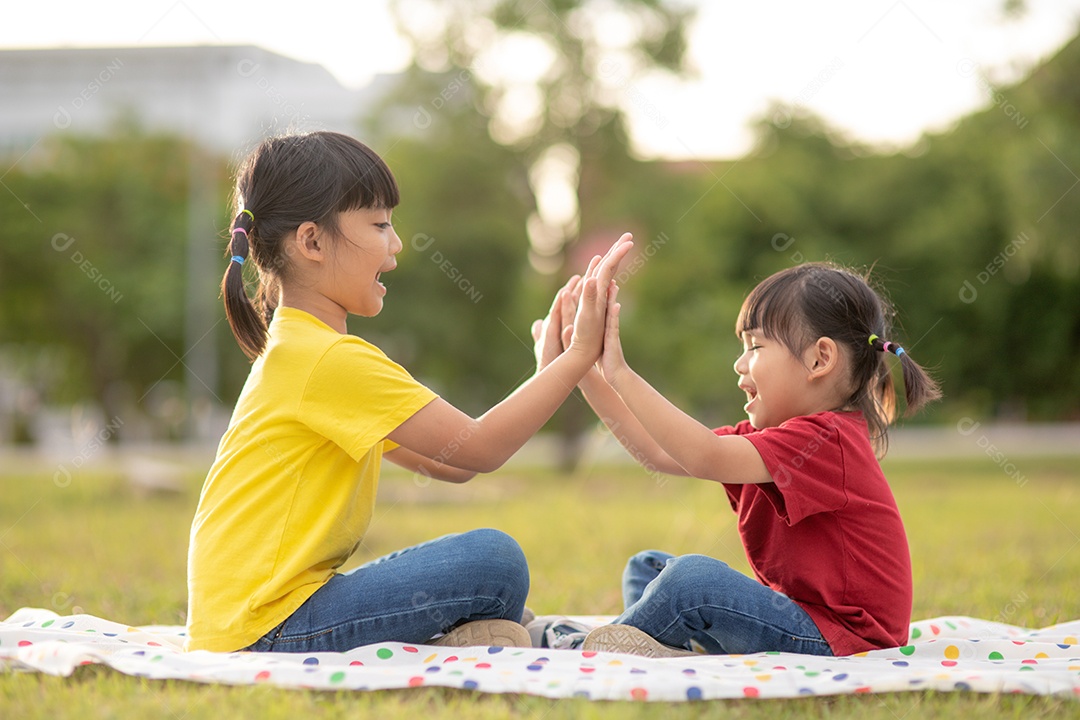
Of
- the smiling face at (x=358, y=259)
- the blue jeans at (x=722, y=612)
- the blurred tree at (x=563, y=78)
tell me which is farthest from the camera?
the blurred tree at (x=563, y=78)

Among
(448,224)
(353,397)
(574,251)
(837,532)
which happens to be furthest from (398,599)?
(448,224)

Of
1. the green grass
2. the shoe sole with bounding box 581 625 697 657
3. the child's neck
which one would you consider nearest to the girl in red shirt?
the shoe sole with bounding box 581 625 697 657

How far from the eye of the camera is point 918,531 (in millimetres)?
6102

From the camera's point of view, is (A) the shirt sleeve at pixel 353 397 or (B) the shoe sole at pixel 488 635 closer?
(A) the shirt sleeve at pixel 353 397

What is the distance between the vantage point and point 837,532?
2516 millimetres

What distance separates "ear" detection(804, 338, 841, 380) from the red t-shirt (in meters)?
0.12

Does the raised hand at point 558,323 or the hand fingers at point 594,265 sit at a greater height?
the hand fingers at point 594,265

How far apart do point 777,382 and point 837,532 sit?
41 cm

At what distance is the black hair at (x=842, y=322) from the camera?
2.61m

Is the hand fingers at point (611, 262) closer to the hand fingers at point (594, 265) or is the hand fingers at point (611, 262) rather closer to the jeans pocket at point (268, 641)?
the hand fingers at point (594, 265)

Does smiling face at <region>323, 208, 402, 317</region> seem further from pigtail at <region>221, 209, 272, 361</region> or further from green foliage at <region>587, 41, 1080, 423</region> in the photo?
green foliage at <region>587, 41, 1080, 423</region>

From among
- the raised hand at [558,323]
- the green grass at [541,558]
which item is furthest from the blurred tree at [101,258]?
the raised hand at [558,323]

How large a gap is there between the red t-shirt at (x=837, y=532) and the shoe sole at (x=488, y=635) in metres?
0.70

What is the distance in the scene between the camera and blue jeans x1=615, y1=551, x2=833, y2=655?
2475 millimetres
